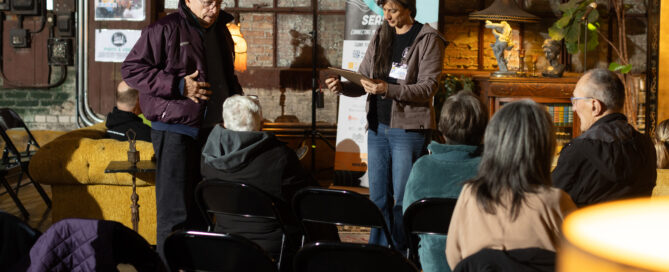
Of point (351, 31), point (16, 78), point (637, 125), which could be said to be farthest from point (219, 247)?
point (16, 78)

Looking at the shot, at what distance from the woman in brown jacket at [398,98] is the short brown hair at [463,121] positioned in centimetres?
70

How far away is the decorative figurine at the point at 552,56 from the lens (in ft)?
23.0

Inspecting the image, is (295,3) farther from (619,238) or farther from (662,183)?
(619,238)

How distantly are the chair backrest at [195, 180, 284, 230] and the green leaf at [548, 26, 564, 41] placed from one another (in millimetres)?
5151

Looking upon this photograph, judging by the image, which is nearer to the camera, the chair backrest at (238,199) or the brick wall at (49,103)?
the chair backrest at (238,199)

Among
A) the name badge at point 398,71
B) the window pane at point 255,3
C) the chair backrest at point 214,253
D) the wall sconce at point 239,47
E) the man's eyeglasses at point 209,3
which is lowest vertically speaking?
the chair backrest at point 214,253

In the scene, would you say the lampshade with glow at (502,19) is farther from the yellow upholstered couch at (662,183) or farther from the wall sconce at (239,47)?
the yellow upholstered couch at (662,183)

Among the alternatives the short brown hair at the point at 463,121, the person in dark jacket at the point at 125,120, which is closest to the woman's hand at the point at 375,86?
the short brown hair at the point at 463,121

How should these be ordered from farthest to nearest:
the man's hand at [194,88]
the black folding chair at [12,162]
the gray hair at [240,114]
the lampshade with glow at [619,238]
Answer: the black folding chair at [12,162], the man's hand at [194,88], the gray hair at [240,114], the lampshade with glow at [619,238]

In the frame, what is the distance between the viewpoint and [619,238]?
1.12ft

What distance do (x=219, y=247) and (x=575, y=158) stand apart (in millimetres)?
1271

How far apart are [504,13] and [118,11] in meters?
4.48

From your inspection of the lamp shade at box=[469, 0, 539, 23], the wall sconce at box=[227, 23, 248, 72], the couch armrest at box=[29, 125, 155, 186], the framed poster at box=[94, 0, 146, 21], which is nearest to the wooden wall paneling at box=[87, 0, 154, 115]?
the framed poster at box=[94, 0, 146, 21]

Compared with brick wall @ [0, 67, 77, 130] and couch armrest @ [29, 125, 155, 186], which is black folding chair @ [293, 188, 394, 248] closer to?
couch armrest @ [29, 125, 155, 186]
